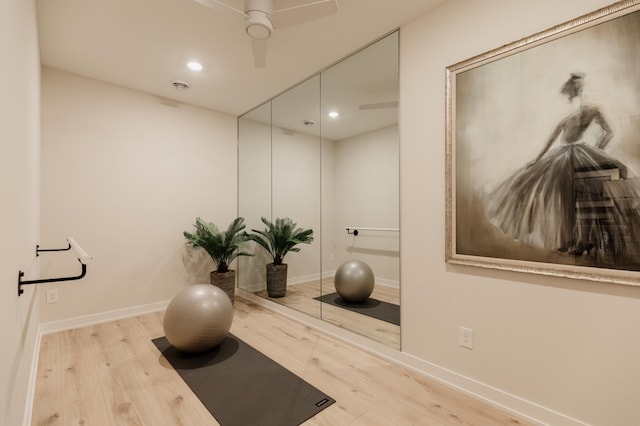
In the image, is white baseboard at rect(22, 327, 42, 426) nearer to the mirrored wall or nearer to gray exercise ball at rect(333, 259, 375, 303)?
the mirrored wall

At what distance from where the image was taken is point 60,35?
248 centimetres

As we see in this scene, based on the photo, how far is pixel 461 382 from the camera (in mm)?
1984

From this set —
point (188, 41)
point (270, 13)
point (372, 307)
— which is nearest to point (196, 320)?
point (372, 307)

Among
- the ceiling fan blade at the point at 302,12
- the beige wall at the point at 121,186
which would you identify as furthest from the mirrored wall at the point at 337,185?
the ceiling fan blade at the point at 302,12

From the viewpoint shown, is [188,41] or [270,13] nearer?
[270,13]

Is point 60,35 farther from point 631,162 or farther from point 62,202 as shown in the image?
point 631,162

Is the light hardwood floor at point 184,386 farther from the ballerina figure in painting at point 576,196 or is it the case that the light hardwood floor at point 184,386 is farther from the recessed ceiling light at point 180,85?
the recessed ceiling light at point 180,85

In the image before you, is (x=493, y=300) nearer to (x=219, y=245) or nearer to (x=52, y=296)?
(x=219, y=245)

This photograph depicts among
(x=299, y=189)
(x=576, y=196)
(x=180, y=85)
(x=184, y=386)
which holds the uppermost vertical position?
(x=180, y=85)

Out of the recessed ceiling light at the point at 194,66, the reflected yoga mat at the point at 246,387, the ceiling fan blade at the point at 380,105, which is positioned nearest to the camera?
the reflected yoga mat at the point at 246,387

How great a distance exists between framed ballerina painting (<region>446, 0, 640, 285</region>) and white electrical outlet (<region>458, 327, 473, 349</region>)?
450mm

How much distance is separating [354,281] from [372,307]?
0.31 m

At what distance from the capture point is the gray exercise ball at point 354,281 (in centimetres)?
297

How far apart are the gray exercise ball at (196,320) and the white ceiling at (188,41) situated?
2.15 meters
